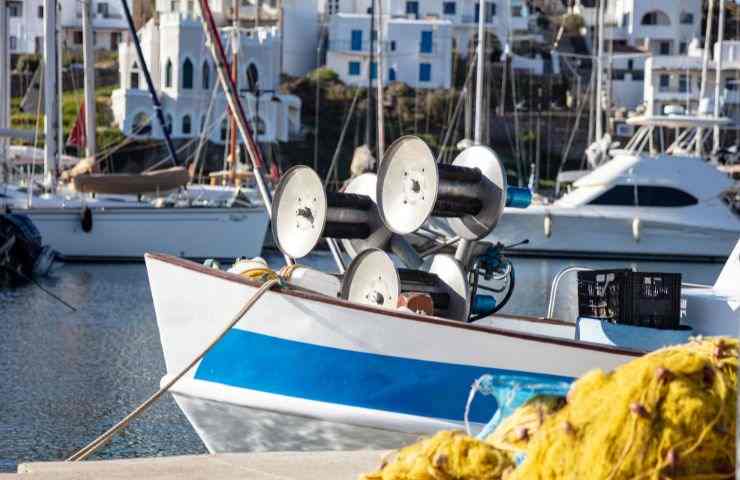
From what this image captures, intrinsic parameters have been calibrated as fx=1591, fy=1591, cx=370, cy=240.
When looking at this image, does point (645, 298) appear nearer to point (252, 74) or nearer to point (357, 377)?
point (357, 377)

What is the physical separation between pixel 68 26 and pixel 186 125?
18809 millimetres

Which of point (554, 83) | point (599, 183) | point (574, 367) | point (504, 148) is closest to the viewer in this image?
point (574, 367)

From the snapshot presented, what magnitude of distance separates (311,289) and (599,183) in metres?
31.4

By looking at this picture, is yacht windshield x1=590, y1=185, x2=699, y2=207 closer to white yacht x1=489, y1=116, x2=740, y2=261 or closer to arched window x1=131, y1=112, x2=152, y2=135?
white yacht x1=489, y1=116, x2=740, y2=261

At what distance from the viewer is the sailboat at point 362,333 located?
1077 cm

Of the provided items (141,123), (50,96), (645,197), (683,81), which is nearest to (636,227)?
(645,197)

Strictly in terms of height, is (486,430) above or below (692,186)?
above

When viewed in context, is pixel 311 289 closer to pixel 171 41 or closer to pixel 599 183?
pixel 599 183

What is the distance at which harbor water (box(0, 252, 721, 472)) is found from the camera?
1474cm

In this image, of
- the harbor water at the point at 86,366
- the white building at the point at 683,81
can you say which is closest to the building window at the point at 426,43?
the white building at the point at 683,81

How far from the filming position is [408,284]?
1154 cm

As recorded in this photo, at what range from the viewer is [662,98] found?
281ft

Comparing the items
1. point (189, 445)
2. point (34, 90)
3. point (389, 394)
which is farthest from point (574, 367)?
point (34, 90)

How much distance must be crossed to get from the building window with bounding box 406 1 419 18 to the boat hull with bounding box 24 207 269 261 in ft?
181
